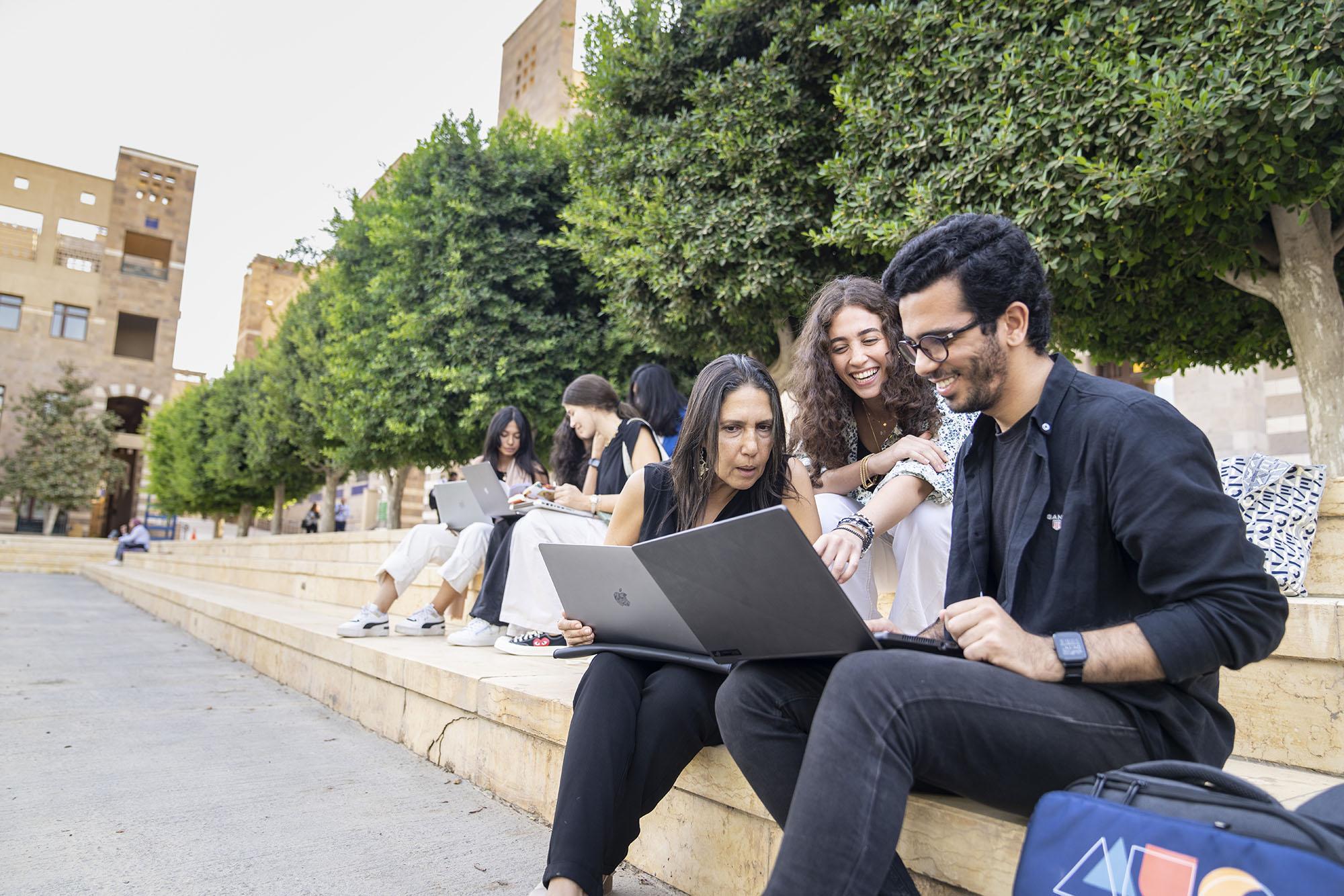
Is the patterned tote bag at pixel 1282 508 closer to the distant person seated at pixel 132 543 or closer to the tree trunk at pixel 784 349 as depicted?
the tree trunk at pixel 784 349

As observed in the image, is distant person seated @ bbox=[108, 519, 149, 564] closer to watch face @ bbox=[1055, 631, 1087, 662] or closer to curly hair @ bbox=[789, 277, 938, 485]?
curly hair @ bbox=[789, 277, 938, 485]

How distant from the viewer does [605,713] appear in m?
2.12

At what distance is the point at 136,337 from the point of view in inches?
1622

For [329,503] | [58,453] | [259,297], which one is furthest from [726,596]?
[259,297]

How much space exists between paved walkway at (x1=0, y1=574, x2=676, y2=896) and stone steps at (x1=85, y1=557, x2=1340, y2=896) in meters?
0.11

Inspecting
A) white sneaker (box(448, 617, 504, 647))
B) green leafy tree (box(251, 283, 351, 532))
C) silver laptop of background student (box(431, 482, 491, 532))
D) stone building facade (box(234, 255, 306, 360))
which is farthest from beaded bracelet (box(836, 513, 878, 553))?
stone building facade (box(234, 255, 306, 360))

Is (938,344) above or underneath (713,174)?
underneath

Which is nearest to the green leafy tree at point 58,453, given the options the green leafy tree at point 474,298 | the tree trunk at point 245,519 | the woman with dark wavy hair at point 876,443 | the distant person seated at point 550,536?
the tree trunk at point 245,519

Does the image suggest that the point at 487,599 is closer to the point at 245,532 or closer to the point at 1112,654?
the point at 1112,654

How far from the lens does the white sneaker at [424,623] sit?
5469mm

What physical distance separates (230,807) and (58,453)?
38.9 metres

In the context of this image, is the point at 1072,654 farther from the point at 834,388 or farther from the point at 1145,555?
the point at 834,388

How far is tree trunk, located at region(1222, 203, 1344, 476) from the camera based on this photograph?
16.9 feet

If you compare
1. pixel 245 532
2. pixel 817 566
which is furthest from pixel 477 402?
pixel 245 532
